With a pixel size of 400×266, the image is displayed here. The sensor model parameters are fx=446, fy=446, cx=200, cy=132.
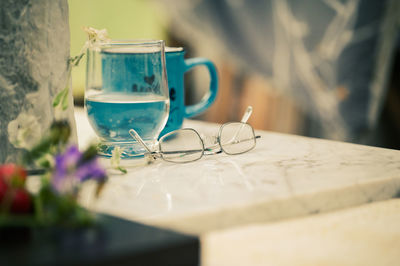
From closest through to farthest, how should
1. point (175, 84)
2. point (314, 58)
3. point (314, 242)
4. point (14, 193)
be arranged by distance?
point (14, 193) < point (314, 242) < point (175, 84) < point (314, 58)

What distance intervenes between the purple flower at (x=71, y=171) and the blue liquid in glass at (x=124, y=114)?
296 millimetres

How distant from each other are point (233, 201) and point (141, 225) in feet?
0.44

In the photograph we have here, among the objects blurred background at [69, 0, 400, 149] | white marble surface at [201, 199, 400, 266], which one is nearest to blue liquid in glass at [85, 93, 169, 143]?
white marble surface at [201, 199, 400, 266]

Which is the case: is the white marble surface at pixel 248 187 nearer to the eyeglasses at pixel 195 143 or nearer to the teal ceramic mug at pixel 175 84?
the eyeglasses at pixel 195 143

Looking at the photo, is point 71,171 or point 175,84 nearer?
point 71,171

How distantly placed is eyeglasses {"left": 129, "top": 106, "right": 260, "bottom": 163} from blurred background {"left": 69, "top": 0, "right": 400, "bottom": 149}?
0.93 m

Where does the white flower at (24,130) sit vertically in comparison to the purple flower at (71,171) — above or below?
below

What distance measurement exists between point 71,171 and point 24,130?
252 millimetres

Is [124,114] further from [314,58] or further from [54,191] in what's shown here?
[314,58]

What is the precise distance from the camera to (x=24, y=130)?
58cm

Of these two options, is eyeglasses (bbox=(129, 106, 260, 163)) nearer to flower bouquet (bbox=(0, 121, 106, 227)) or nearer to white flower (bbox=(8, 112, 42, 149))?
white flower (bbox=(8, 112, 42, 149))

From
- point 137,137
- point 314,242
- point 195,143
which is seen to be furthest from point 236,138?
point 314,242

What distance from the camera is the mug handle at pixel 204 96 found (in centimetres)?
84

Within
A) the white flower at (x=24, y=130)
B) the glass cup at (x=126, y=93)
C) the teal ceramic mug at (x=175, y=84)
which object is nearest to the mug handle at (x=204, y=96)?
the teal ceramic mug at (x=175, y=84)
